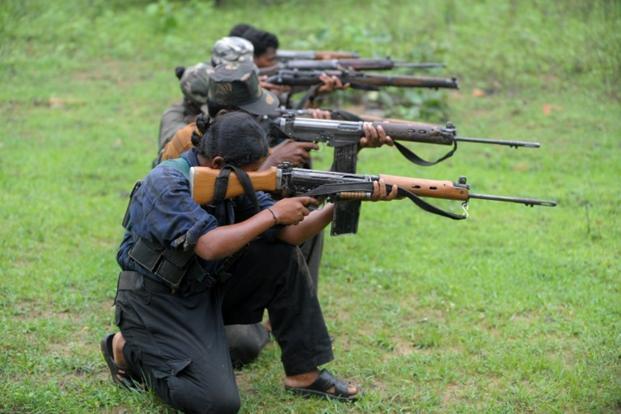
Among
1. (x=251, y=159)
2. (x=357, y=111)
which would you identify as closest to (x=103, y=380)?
(x=251, y=159)

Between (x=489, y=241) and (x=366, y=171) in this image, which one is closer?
(x=489, y=241)

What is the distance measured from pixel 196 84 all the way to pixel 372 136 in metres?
1.27

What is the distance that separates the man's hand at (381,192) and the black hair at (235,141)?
588mm

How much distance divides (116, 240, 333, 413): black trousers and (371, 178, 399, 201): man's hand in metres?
0.54

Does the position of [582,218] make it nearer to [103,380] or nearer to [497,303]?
[497,303]

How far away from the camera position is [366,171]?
9.20 meters

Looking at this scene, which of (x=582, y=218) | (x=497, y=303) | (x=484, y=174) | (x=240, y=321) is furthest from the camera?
(x=484, y=174)

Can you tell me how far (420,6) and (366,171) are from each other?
21.9 ft

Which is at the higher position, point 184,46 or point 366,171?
point 184,46

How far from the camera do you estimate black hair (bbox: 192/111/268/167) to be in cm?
432

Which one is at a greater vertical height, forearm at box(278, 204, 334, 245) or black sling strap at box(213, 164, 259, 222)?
black sling strap at box(213, 164, 259, 222)

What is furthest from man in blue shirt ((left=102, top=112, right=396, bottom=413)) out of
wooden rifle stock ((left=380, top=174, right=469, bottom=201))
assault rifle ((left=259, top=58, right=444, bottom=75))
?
assault rifle ((left=259, top=58, right=444, bottom=75))

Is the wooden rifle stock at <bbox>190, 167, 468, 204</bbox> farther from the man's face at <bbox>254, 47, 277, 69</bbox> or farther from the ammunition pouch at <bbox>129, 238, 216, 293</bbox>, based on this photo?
the man's face at <bbox>254, 47, 277, 69</bbox>

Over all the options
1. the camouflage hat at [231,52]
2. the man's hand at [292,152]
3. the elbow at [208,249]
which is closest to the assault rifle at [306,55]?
the camouflage hat at [231,52]
